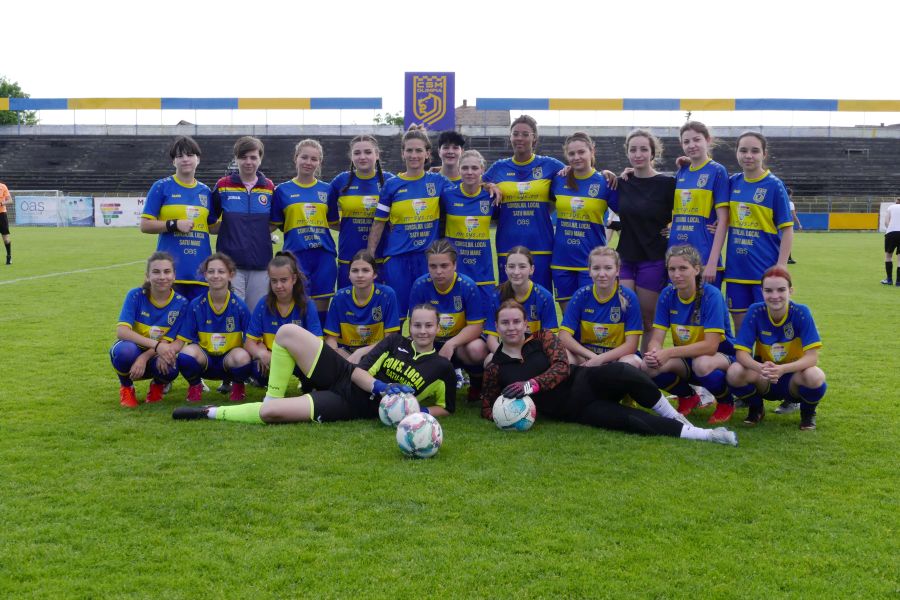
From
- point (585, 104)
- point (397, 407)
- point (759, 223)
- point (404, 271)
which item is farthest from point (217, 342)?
point (585, 104)

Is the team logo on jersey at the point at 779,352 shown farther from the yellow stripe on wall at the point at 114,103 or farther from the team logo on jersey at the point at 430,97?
the yellow stripe on wall at the point at 114,103

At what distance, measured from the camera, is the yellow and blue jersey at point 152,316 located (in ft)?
16.5

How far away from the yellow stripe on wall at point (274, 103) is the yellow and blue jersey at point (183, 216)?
3660cm

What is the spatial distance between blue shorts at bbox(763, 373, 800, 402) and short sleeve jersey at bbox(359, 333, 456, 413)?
1764 millimetres

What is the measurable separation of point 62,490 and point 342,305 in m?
2.17

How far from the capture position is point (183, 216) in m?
5.35

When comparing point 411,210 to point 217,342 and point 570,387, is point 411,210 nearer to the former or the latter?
point 217,342

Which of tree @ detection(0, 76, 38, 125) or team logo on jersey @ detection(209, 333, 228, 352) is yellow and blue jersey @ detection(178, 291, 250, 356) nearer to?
team logo on jersey @ detection(209, 333, 228, 352)

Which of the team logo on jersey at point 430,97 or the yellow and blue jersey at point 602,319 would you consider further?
the team logo on jersey at point 430,97

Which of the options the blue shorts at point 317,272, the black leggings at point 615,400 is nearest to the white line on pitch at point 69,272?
the blue shorts at point 317,272

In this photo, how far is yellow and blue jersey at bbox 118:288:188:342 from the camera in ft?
16.5

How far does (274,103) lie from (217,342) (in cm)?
3746

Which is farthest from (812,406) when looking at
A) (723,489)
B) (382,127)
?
(382,127)

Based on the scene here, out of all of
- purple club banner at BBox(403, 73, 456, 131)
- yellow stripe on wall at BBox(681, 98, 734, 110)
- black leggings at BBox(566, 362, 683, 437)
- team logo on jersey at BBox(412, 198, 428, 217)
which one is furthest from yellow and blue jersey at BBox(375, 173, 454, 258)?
yellow stripe on wall at BBox(681, 98, 734, 110)
